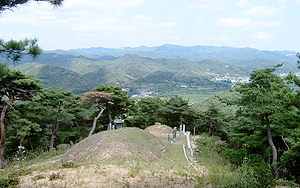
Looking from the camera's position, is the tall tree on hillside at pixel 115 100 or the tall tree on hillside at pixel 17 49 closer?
the tall tree on hillside at pixel 17 49

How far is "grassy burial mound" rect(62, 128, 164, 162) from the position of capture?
9594 millimetres

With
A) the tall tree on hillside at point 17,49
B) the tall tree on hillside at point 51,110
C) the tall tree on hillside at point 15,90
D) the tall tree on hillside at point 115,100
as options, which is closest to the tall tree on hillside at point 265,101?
the tall tree on hillside at point 17,49

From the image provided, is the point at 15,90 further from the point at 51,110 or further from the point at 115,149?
the point at 115,149

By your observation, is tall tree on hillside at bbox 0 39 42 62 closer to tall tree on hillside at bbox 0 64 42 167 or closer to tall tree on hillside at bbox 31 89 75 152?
tall tree on hillside at bbox 0 64 42 167

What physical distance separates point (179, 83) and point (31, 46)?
183 metres

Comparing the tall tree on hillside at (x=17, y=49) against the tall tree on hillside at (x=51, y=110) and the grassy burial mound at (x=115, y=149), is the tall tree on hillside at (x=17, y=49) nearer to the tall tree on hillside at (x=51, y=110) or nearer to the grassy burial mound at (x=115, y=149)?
the grassy burial mound at (x=115, y=149)

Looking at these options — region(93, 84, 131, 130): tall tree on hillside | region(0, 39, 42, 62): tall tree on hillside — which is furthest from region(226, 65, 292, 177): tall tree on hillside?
region(93, 84, 131, 130): tall tree on hillside

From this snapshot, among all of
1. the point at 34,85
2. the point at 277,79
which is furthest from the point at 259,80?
the point at 34,85

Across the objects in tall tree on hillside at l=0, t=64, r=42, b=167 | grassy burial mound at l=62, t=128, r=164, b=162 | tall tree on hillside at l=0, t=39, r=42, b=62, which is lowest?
grassy burial mound at l=62, t=128, r=164, b=162

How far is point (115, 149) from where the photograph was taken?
10.1m

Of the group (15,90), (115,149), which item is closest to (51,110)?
(15,90)

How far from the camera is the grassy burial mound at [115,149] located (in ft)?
31.5

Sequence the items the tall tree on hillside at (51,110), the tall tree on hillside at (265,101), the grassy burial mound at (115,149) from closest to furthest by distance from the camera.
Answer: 1. the tall tree on hillside at (265,101)
2. the grassy burial mound at (115,149)
3. the tall tree on hillside at (51,110)

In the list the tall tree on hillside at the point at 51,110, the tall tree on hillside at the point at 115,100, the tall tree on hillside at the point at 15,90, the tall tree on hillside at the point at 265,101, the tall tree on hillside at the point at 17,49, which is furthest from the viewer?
the tall tree on hillside at the point at 115,100
